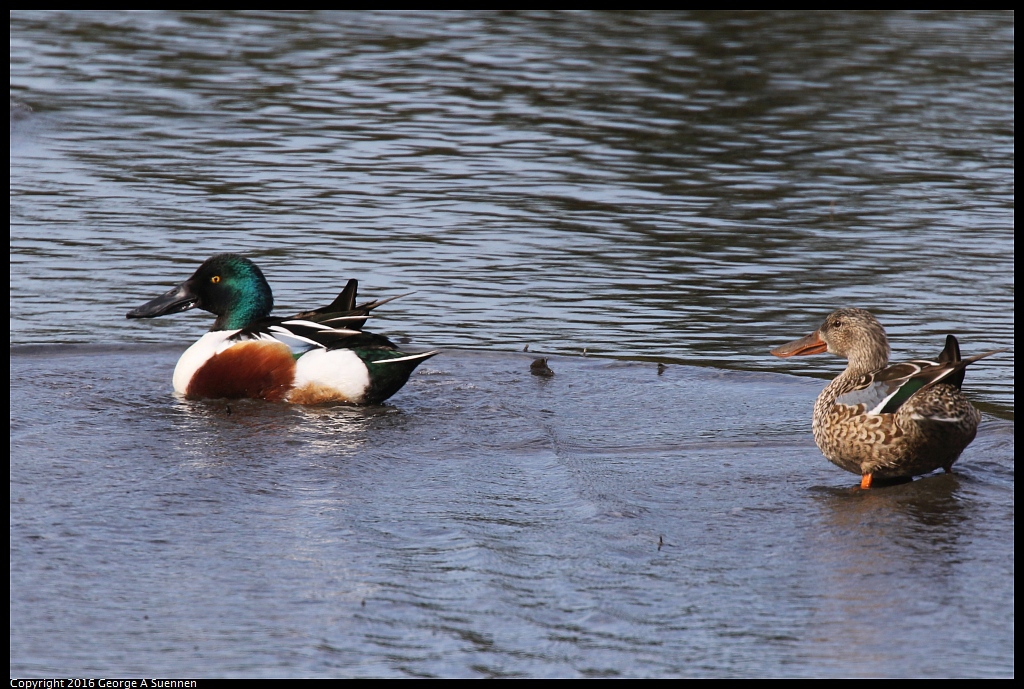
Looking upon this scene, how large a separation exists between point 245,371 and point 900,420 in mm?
3320

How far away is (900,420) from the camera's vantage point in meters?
5.77

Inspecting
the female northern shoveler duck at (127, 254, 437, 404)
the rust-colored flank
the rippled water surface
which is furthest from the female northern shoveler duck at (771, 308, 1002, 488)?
the rust-colored flank

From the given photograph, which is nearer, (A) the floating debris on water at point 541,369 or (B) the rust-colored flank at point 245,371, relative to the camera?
(B) the rust-colored flank at point 245,371

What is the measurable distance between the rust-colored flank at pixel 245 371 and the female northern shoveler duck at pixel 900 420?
2.77m

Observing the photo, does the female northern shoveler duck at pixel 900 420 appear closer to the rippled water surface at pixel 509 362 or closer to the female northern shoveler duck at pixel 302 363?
the rippled water surface at pixel 509 362

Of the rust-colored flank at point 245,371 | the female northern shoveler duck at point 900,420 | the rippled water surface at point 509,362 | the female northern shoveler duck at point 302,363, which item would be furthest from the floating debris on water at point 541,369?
the female northern shoveler duck at point 900,420

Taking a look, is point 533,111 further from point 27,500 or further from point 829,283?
point 27,500

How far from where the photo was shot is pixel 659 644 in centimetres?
432

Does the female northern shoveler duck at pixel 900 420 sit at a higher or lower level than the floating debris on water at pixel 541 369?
higher

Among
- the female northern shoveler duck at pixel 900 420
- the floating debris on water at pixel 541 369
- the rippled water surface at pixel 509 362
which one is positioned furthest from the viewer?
the floating debris on water at pixel 541 369

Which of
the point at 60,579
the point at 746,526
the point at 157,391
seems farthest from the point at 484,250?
the point at 60,579

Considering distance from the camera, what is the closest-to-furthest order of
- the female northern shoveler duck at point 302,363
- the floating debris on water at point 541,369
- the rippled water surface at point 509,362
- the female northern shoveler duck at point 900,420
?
the rippled water surface at point 509,362, the female northern shoveler duck at point 900,420, the female northern shoveler duck at point 302,363, the floating debris on water at point 541,369

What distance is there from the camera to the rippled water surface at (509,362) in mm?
4496

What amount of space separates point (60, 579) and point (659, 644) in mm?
2003
